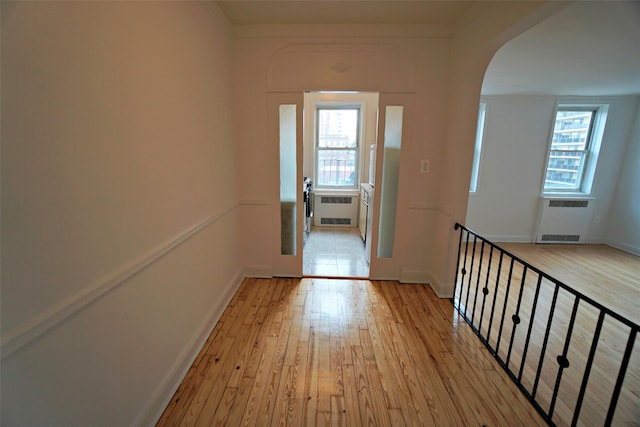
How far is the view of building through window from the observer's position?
4.78 meters

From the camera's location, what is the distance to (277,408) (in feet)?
5.33

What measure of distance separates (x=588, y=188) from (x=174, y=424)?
6927 millimetres

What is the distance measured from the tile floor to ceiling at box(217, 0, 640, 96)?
2784mm

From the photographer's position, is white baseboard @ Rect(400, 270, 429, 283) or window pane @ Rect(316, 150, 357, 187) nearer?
white baseboard @ Rect(400, 270, 429, 283)

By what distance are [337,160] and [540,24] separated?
3740 millimetres

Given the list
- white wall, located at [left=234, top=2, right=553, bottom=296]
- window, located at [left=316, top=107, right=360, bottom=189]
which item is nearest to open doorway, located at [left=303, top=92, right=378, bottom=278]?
window, located at [left=316, top=107, right=360, bottom=189]

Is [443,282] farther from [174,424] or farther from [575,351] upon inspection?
[174,424]

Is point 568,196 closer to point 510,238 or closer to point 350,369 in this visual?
point 510,238

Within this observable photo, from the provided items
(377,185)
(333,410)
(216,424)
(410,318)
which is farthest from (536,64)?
(216,424)

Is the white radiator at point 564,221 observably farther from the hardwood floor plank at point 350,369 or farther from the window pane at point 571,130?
the hardwood floor plank at point 350,369

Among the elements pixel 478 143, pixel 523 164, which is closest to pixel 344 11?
pixel 478 143

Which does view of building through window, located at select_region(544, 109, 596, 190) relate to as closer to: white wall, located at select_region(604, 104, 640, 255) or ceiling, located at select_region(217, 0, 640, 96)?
white wall, located at select_region(604, 104, 640, 255)

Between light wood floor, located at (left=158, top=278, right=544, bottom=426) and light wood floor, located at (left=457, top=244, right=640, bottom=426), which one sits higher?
light wood floor, located at (left=158, top=278, right=544, bottom=426)

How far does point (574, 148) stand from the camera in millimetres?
4891
